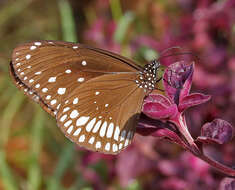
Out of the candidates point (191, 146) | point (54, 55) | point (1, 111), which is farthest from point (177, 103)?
point (1, 111)

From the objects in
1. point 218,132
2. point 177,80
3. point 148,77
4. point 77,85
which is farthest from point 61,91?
point 218,132

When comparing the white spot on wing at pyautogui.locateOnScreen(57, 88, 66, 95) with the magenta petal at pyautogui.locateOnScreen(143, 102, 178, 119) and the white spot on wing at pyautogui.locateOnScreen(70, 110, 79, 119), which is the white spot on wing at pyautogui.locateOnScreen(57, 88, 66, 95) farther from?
the magenta petal at pyautogui.locateOnScreen(143, 102, 178, 119)

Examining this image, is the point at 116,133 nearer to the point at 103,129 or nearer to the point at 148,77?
the point at 103,129

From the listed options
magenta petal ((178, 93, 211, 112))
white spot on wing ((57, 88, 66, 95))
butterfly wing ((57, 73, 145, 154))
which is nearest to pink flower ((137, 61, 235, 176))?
magenta petal ((178, 93, 211, 112))

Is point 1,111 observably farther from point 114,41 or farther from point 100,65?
point 100,65

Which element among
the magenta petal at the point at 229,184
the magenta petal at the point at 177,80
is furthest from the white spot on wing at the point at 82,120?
the magenta petal at the point at 229,184

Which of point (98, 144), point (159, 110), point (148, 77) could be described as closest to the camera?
point (159, 110)
